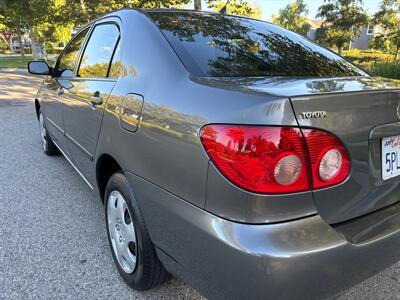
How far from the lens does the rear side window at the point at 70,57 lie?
3.62 m

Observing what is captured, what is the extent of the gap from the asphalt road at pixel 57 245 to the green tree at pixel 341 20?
33.2 meters

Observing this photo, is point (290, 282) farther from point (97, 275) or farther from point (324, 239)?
point (97, 275)

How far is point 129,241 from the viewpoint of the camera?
2.31 metres

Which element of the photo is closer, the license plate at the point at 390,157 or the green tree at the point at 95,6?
the license plate at the point at 390,157

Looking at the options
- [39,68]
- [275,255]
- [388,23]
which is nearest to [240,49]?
[275,255]

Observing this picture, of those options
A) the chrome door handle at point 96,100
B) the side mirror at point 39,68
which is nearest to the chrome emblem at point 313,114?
the chrome door handle at point 96,100

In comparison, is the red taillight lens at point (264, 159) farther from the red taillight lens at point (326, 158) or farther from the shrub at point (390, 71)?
the shrub at point (390, 71)

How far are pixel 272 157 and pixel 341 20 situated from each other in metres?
35.7

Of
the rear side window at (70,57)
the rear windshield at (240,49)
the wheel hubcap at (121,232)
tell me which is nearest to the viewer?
the rear windshield at (240,49)

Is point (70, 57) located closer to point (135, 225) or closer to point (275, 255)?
point (135, 225)

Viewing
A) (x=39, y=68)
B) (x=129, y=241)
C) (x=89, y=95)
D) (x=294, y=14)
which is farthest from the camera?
(x=294, y=14)

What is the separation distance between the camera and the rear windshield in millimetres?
2100

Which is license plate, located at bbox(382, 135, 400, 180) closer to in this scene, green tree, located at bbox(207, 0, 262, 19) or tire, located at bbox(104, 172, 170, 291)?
tire, located at bbox(104, 172, 170, 291)

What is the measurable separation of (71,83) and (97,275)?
67.4 inches
